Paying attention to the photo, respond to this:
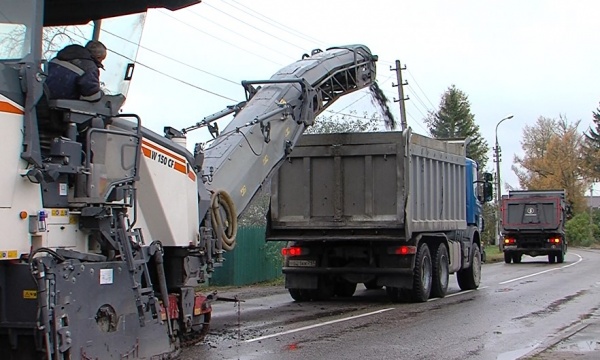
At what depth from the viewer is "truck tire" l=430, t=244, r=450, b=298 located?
53.0 feet

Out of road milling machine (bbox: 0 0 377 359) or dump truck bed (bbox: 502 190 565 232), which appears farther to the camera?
dump truck bed (bbox: 502 190 565 232)

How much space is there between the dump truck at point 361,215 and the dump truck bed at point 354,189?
0.06 ft

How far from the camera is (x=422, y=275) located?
15242 mm

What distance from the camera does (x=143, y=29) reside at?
25.8 feet

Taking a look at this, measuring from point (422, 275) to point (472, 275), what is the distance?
158 inches

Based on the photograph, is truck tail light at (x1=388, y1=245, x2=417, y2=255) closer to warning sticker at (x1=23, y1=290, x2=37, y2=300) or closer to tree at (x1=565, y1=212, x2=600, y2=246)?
warning sticker at (x1=23, y1=290, x2=37, y2=300)

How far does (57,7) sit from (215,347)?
15.2 feet

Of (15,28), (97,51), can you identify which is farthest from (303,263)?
(15,28)

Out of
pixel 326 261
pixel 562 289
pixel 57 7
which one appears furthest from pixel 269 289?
pixel 57 7

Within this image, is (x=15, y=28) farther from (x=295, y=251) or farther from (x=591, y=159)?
(x=591, y=159)

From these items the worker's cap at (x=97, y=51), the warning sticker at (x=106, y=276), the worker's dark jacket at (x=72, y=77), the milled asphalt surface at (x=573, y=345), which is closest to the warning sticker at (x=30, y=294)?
the warning sticker at (x=106, y=276)

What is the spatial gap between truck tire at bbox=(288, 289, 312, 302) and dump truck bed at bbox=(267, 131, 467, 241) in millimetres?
1186

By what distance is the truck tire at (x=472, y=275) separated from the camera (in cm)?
1884

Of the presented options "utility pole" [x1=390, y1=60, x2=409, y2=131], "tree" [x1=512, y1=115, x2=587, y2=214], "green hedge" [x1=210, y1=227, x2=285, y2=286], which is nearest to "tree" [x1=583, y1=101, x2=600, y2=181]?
"tree" [x1=512, y1=115, x2=587, y2=214]
